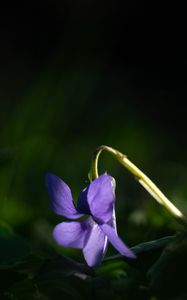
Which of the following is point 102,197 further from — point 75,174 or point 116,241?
point 75,174

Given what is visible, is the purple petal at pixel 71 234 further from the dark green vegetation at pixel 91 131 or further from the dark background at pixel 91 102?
the dark background at pixel 91 102

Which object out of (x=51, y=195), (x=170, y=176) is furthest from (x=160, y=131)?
(x=51, y=195)

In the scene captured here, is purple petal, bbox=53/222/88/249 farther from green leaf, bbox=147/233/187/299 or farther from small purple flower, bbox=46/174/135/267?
green leaf, bbox=147/233/187/299

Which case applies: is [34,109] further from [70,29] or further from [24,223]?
[70,29]

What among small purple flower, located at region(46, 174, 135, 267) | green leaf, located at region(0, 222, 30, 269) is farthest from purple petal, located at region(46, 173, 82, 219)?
green leaf, located at region(0, 222, 30, 269)

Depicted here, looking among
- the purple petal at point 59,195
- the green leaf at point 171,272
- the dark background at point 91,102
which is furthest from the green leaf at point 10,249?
the dark background at point 91,102

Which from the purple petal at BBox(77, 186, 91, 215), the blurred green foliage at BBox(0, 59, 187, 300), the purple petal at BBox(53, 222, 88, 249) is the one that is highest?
the purple petal at BBox(77, 186, 91, 215)
